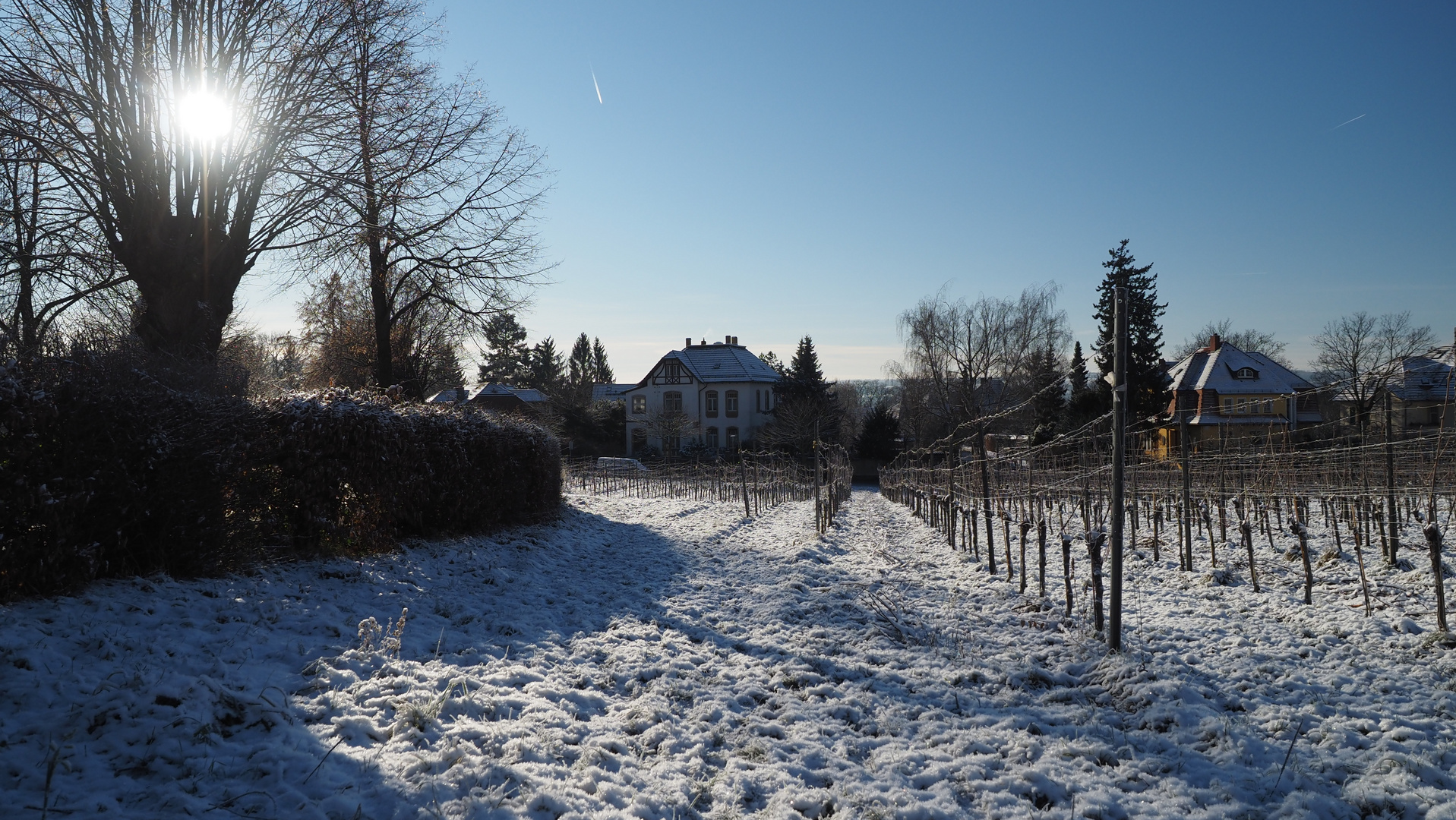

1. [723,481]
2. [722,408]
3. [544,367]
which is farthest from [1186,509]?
[544,367]

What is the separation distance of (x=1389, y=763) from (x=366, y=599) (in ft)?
24.0

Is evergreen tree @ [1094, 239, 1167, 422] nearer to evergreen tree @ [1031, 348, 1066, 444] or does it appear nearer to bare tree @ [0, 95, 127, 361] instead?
evergreen tree @ [1031, 348, 1066, 444]

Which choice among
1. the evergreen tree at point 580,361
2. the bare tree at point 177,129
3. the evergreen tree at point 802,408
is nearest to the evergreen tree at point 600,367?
the evergreen tree at point 580,361

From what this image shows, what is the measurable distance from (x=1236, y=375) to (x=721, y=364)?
101ft

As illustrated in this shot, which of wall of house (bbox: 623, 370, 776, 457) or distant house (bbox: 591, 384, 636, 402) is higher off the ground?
distant house (bbox: 591, 384, 636, 402)

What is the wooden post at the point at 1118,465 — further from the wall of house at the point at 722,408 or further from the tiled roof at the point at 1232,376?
the wall of house at the point at 722,408

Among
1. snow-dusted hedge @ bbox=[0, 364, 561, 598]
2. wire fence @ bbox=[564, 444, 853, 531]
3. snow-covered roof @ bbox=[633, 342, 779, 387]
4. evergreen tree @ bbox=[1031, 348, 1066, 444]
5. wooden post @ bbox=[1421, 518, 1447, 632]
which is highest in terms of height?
snow-covered roof @ bbox=[633, 342, 779, 387]

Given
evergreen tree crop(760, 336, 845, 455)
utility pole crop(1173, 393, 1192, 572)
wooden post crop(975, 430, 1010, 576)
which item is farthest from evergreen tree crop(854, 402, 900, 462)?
wooden post crop(975, 430, 1010, 576)

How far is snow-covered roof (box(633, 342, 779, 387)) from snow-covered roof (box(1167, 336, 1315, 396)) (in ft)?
81.2

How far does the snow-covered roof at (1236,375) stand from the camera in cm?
3400

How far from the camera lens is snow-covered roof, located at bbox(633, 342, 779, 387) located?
4997cm

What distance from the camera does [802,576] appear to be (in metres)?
8.95

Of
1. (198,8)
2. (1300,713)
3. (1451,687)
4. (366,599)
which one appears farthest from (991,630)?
(198,8)

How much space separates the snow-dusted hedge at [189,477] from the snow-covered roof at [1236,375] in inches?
1437
